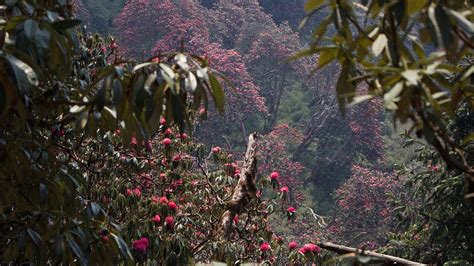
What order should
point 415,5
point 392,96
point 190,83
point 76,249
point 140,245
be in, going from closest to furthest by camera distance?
1. point 392,96
2. point 415,5
3. point 190,83
4. point 76,249
5. point 140,245

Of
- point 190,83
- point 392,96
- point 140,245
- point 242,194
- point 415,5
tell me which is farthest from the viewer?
point 140,245

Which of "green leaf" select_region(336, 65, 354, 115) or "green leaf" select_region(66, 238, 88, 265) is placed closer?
"green leaf" select_region(336, 65, 354, 115)

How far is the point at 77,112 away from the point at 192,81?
36 centimetres

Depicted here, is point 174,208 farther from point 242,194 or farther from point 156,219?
point 242,194

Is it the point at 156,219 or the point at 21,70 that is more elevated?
the point at 21,70

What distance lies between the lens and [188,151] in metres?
5.45

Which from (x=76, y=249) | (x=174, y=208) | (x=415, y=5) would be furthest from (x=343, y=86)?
(x=174, y=208)

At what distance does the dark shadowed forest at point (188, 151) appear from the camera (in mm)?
1206

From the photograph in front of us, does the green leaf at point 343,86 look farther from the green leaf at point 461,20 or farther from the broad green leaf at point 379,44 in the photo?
the green leaf at point 461,20

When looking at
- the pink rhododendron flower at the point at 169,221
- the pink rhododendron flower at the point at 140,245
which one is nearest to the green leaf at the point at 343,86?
the pink rhododendron flower at the point at 140,245

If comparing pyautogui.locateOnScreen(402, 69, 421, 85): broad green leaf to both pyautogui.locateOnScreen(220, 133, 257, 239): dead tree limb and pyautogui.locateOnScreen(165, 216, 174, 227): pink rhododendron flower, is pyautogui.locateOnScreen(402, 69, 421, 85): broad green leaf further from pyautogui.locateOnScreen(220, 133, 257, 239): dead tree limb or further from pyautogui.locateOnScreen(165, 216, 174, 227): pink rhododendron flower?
pyautogui.locateOnScreen(165, 216, 174, 227): pink rhododendron flower

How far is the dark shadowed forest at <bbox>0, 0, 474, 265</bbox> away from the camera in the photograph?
1206 mm

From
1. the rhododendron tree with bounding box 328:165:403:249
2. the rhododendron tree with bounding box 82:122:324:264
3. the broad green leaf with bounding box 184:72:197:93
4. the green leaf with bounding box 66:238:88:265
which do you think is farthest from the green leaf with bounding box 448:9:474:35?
the rhododendron tree with bounding box 328:165:403:249

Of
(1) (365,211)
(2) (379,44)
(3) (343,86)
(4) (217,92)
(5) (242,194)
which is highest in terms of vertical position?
(2) (379,44)
